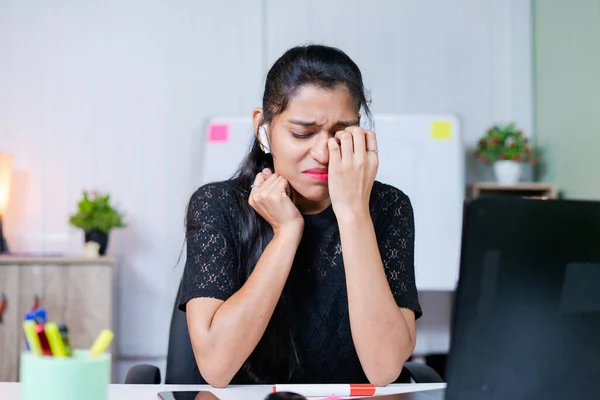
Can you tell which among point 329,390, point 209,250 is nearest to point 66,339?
point 329,390

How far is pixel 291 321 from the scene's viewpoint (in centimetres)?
132

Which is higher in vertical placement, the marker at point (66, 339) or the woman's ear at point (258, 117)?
the woman's ear at point (258, 117)

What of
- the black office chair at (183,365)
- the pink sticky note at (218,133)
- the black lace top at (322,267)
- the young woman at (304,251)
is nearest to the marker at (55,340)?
the young woman at (304,251)

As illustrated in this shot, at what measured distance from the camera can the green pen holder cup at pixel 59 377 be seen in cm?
66

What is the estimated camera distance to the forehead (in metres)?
1.24

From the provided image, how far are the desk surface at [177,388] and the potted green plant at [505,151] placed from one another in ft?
6.91

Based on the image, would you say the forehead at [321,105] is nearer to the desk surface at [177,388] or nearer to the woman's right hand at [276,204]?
the woman's right hand at [276,204]

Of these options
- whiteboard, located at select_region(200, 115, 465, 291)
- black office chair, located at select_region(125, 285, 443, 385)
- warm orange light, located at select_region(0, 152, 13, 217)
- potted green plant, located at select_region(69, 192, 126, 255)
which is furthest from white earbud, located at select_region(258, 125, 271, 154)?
warm orange light, located at select_region(0, 152, 13, 217)

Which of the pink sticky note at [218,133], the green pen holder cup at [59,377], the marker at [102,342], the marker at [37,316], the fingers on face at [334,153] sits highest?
the pink sticky note at [218,133]

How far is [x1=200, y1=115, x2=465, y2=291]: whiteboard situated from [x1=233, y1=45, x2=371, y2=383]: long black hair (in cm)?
153

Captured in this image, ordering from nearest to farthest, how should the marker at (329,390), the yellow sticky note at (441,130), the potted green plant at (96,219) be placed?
the marker at (329,390) → the potted green plant at (96,219) → the yellow sticky note at (441,130)

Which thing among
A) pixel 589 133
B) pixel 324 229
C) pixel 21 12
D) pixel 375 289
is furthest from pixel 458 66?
pixel 375 289

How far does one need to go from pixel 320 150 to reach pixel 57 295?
181 cm

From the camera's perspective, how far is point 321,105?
1.24 meters
